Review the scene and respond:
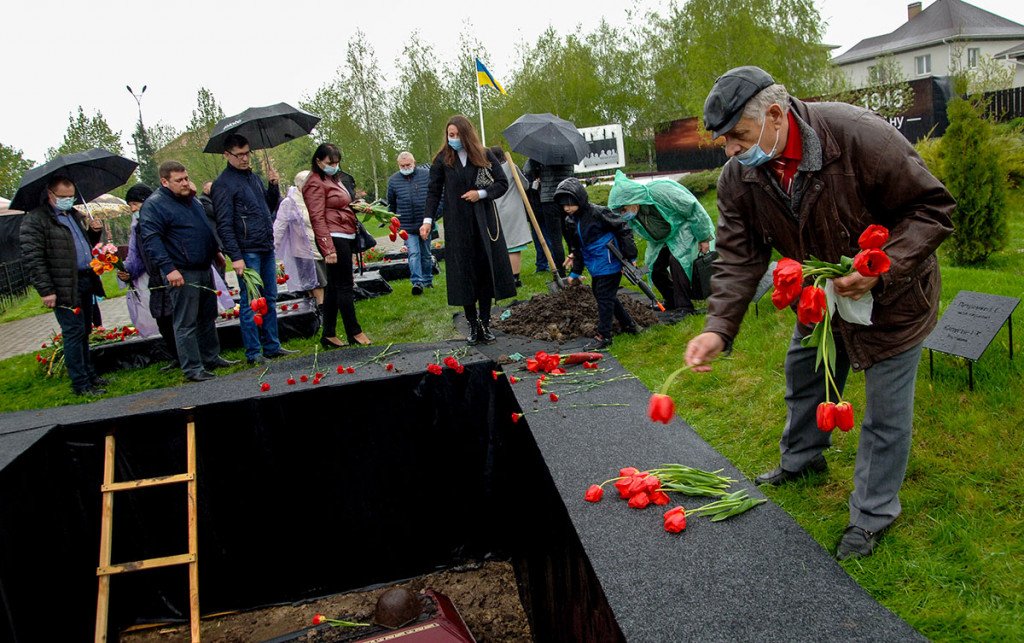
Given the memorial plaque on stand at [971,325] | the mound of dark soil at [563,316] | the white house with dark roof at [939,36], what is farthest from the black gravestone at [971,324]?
the white house with dark roof at [939,36]

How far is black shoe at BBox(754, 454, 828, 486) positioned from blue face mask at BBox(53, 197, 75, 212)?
6298mm

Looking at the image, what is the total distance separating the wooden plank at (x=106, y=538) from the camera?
3.61 meters

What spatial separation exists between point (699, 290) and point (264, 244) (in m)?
4.42

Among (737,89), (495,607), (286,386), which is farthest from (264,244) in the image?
(737,89)

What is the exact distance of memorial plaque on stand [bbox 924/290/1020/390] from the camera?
3750 mm

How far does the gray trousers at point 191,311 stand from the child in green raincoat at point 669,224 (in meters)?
3.89

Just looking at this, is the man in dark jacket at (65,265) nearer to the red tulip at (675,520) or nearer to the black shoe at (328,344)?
the black shoe at (328,344)

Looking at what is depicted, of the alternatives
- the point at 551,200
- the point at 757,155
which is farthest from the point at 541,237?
the point at 757,155

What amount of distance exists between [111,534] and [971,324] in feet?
16.0

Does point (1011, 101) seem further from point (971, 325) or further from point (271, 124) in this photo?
point (271, 124)

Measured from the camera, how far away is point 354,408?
13.9 ft

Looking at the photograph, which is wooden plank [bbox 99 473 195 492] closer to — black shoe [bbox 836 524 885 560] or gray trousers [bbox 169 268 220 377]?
gray trousers [bbox 169 268 220 377]

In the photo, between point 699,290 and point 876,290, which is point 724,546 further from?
point 699,290

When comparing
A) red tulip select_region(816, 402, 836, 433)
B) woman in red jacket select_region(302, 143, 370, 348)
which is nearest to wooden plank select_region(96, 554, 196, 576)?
red tulip select_region(816, 402, 836, 433)
